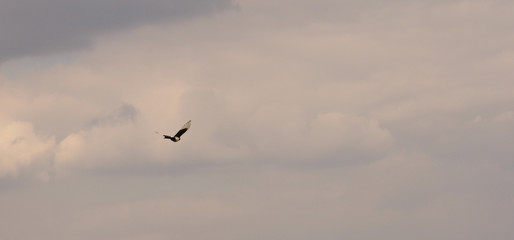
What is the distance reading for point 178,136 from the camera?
552 feet
